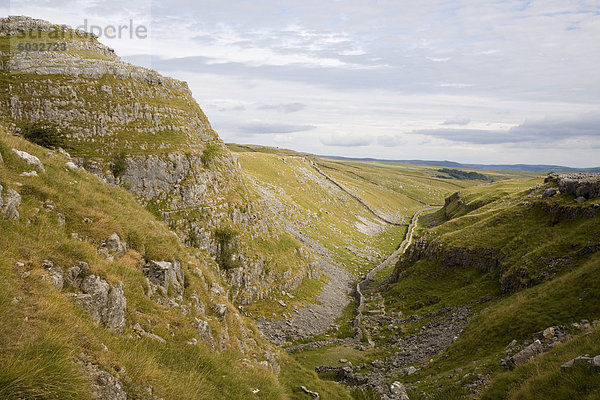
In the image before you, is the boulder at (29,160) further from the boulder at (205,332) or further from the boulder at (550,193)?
the boulder at (550,193)

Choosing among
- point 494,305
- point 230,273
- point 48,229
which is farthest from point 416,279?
point 48,229

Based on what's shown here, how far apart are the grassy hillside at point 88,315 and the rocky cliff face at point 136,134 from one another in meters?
24.9

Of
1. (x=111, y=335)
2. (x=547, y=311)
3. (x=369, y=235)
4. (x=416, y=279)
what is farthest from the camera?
(x=369, y=235)

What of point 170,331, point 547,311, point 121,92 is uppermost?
point 121,92

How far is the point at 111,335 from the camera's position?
1419 cm

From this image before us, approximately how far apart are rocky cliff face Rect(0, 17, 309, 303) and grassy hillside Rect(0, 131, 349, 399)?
24862mm

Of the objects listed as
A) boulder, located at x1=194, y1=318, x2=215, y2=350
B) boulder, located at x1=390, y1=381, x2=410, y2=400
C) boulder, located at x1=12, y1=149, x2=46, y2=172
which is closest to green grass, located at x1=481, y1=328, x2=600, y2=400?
boulder, located at x1=390, y1=381, x2=410, y2=400

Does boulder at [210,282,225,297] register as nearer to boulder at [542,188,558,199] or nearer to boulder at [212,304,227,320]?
boulder at [212,304,227,320]

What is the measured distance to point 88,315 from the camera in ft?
45.9

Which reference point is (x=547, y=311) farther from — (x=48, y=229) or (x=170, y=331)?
(x=48, y=229)

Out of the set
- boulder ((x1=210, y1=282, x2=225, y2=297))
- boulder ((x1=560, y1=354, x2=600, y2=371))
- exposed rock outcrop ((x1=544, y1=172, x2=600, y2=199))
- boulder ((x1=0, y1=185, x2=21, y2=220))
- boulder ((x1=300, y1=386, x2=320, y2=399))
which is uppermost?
exposed rock outcrop ((x1=544, y1=172, x2=600, y2=199))

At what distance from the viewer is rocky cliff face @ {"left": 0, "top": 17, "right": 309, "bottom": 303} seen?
164 ft

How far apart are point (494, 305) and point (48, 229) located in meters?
51.4

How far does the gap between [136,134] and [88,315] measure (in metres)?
47.8
